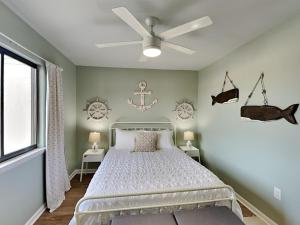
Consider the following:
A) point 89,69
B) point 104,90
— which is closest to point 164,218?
point 104,90

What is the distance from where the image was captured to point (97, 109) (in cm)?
402

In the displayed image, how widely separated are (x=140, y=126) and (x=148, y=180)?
2.21 meters

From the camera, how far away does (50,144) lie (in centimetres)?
258

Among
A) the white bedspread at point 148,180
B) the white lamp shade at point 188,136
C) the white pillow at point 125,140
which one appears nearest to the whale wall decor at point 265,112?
the white bedspread at point 148,180

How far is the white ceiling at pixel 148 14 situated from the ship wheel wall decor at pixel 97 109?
1245 millimetres

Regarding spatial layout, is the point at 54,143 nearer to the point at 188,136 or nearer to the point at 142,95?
the point at 142,95

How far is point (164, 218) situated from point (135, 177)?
66 cm

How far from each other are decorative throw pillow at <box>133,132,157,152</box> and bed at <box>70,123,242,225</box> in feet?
2.92

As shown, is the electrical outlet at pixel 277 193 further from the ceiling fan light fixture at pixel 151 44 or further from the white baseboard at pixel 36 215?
the white baseboard at pixel 36 215

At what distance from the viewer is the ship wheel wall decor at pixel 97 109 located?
13.1 ft

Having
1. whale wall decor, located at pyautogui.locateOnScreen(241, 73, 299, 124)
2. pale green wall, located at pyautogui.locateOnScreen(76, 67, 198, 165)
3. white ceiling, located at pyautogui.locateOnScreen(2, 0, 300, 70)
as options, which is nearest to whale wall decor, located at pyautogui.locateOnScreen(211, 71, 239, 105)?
whale wall decor, located at pyautogui.locateOnScreen(241, 73, 299, 124)

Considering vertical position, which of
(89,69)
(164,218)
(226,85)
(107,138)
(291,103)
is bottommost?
(164,218)

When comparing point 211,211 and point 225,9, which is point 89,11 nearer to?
Result: point 225,9

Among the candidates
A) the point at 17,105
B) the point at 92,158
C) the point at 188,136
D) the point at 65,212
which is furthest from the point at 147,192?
the point at 188,136
